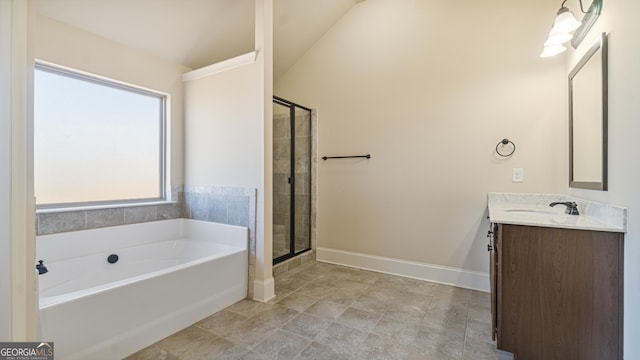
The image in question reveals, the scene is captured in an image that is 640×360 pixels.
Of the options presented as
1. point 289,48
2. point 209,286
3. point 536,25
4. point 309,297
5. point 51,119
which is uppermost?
point 289,48

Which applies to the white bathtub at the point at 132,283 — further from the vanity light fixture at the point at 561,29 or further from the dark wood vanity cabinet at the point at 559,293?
the vanity light fixture at the point at 561,29

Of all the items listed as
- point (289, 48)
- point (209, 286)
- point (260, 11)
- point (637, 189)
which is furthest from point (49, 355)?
point (289, 48)

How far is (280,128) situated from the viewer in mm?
3367

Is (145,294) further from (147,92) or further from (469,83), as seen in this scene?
(469,83)

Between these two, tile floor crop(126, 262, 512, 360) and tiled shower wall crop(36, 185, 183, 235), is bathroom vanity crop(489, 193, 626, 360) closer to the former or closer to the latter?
tile floor crop(126, 262, 512, 360)

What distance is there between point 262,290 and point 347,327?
0.81 metres

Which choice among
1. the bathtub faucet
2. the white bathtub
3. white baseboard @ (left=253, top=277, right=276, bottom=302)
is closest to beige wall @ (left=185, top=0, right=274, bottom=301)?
white baseboard @ (left=253, top=277, right=276, bottom=302)

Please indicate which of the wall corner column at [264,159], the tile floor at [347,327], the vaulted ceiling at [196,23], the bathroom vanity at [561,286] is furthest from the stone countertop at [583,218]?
the vaulted ceiling at [196,23]

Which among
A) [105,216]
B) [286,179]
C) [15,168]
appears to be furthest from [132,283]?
[286,179]

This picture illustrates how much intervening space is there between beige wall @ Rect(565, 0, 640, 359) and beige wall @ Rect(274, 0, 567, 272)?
2.98 feet

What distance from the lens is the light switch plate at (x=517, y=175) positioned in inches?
97.7

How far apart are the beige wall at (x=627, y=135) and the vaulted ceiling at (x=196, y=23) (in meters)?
2.54

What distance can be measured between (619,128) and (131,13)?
3413mm

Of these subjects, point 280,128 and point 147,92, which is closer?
point 147,92
